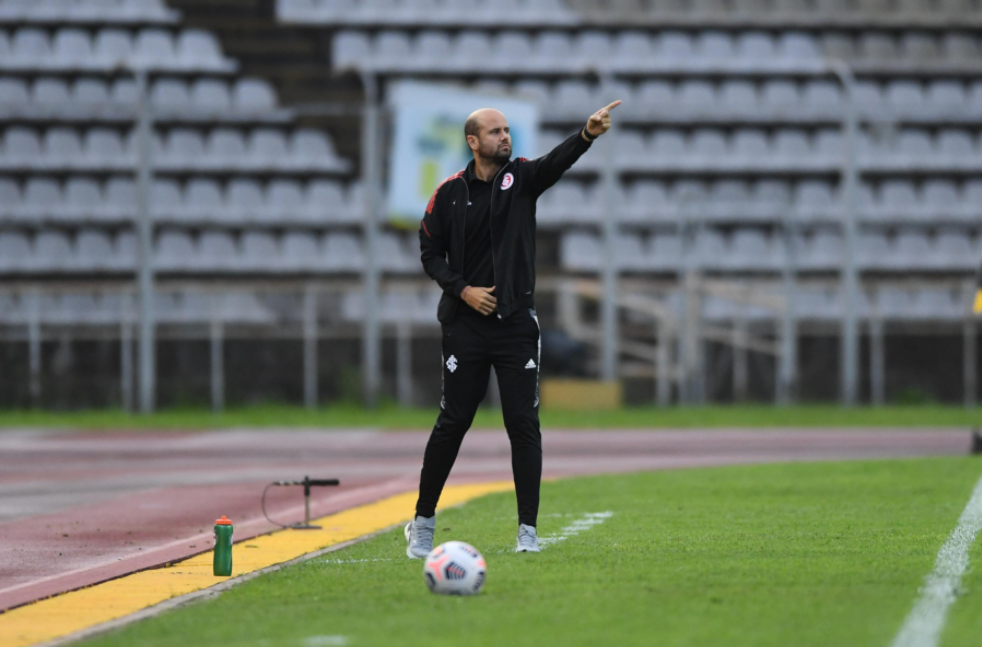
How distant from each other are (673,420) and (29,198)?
686 inches

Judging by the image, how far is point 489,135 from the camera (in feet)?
25.4

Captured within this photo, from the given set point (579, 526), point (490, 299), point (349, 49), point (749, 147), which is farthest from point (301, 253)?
point (490, 299)

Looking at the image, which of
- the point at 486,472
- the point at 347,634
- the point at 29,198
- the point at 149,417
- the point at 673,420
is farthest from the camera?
the point at 29,198

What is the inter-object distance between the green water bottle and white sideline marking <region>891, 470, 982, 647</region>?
3.02 meters

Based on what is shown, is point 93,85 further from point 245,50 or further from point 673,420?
point 673,420

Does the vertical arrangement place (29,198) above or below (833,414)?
above

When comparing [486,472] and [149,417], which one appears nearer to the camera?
[486,472]

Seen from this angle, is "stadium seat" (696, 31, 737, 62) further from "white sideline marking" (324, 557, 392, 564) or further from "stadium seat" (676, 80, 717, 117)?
"white sideline marking" (324, 557, 392, 564)

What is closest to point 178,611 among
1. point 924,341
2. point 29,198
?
point 924,341

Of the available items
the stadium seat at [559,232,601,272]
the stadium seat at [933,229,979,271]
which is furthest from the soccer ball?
the stadium seat at [933,229,979,271]

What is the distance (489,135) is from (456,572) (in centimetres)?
237

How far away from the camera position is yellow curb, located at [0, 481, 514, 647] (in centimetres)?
608

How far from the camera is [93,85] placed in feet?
122

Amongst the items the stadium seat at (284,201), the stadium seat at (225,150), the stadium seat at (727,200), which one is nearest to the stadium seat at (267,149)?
the stadium seat at (225,150)
